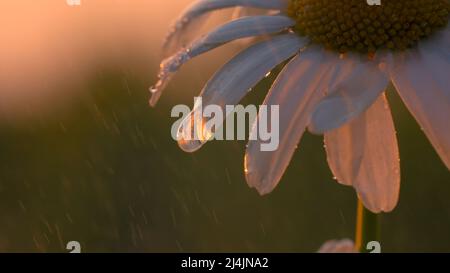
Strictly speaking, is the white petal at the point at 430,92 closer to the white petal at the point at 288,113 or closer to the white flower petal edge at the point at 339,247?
the white petal at the point at 288,113

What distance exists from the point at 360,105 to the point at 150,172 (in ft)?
9.99

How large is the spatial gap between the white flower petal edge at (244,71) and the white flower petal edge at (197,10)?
11 centimetres

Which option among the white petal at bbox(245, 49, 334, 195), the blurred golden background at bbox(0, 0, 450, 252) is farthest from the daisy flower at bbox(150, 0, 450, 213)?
the blurred golden background at bbox(0, 0, 450, 252)

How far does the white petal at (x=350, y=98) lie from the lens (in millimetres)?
1345

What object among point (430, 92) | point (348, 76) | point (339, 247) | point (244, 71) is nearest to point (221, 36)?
point (244, 71)

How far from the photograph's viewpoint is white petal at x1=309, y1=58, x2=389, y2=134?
1345mm

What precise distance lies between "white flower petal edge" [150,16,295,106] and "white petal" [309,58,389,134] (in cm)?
15

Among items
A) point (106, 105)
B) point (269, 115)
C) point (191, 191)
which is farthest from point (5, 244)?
point (269, 115)

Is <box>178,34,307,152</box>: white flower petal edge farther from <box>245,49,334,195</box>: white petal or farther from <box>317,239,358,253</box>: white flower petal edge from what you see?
<box>317,239,358,253</box>: white flower petal edge

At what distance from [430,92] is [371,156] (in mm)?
123

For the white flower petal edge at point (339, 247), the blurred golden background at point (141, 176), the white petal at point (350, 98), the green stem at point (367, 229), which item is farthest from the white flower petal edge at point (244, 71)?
the blurred golden background at point (141, 176)

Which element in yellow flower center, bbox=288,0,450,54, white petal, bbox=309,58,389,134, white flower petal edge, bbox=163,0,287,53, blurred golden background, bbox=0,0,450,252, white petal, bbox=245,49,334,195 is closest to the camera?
white petal, bbox=309,58,389,134

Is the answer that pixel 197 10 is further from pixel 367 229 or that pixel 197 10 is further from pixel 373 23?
pixel 367 229

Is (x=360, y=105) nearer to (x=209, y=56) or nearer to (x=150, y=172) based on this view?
(x=150, y=172)
